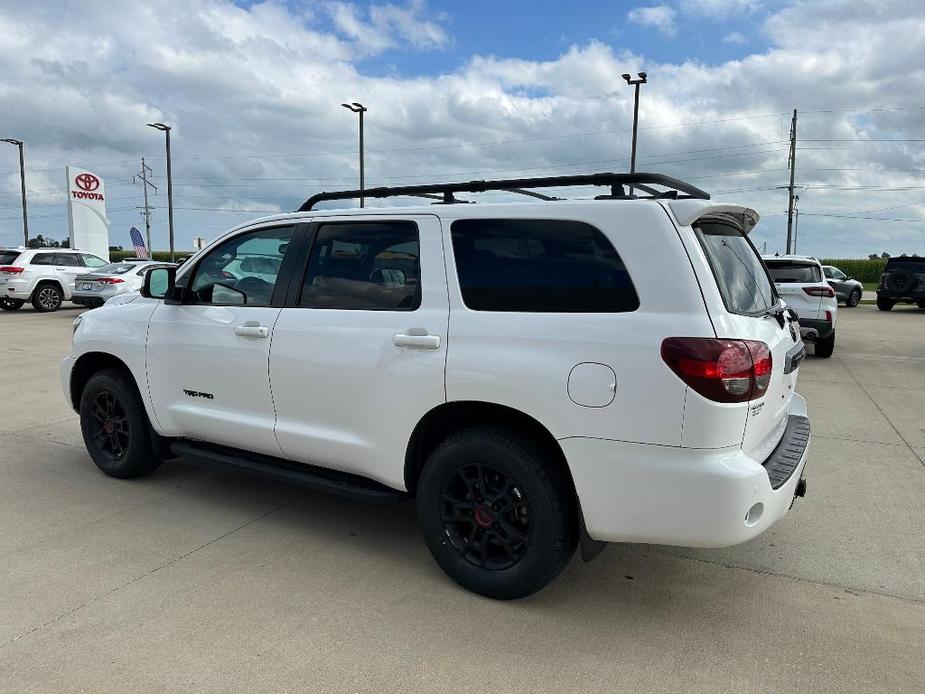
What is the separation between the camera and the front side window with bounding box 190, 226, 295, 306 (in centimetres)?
401

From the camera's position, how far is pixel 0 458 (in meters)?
5.39

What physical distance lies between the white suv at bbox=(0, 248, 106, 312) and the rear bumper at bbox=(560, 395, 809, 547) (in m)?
19.4

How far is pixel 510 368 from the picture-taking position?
301cm

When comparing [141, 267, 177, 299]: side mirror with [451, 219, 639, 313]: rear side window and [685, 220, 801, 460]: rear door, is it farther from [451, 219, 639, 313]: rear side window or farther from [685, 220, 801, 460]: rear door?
[685, 220, 801, 460]: rear door

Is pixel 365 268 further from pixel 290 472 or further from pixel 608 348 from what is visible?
pixel 608 348

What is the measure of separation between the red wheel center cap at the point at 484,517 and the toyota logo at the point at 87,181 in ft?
112

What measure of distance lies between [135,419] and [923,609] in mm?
4489

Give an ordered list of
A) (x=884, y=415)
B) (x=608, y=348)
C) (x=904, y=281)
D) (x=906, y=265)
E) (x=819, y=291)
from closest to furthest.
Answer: (x=608, y=348) → (x=884, y=415) → (x=819, y=291) → (x=904, y=281) → (x=906, y=265)

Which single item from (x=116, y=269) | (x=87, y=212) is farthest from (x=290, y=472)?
(x=87, y=212)

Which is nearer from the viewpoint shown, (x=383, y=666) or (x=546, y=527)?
(x=383, y=666)

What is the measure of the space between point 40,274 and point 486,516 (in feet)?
63.3

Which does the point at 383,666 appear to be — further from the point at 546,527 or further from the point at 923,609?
the point at 923,609

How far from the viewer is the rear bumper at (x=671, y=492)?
8.84 feet

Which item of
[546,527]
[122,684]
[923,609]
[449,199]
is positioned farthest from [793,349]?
[122,684]
